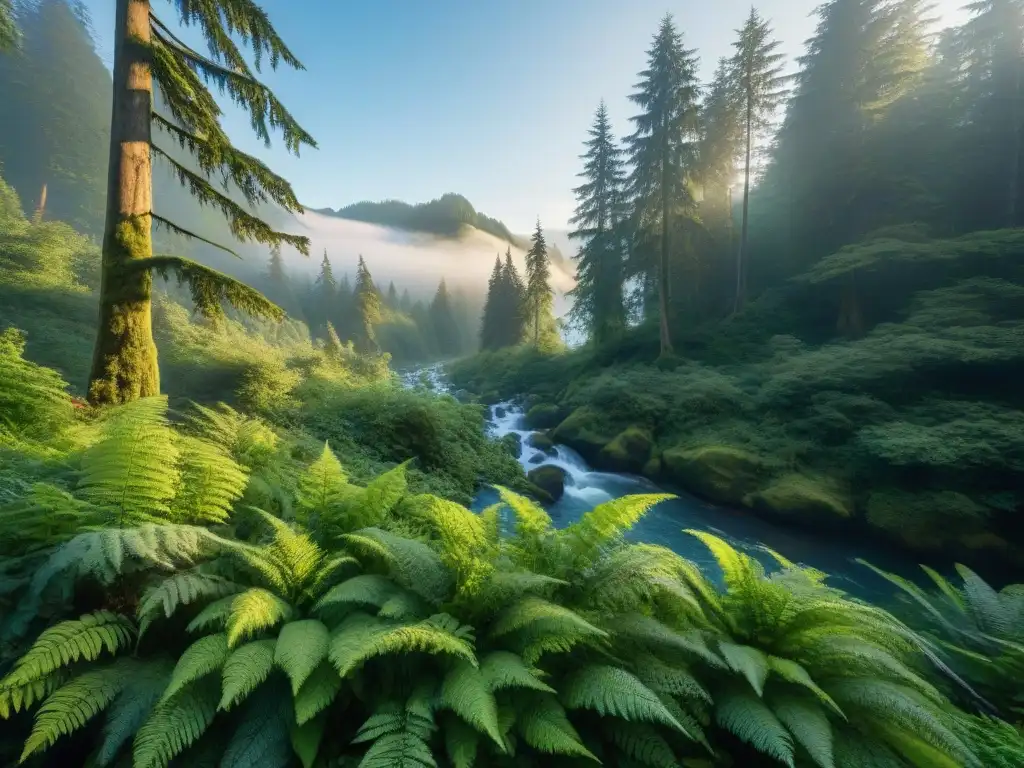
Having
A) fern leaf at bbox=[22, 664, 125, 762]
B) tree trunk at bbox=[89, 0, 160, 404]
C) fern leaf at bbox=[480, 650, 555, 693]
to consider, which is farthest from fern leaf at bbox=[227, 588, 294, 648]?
tree trunk at bbox=[89, 0, 160, 404]

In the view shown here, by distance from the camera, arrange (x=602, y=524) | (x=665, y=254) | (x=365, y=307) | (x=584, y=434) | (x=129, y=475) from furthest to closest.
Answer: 1. (x=365, y=307)
2. (x=665, y=254)
3. (x=584, y=434)
4. (x=602, y=524)
5. (x=129, y=475)

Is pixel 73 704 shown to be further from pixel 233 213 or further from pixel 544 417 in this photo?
pixel 544 417

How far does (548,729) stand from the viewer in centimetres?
194

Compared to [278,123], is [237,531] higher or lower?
lower

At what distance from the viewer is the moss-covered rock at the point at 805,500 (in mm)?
10828

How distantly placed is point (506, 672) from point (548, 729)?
0.99 feet

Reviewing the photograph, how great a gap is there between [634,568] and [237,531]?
3.26 meters

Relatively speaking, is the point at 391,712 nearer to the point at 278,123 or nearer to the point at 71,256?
→ the point at 278,123

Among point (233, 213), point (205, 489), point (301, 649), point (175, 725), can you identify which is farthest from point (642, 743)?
point (233, 213)

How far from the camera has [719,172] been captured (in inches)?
984

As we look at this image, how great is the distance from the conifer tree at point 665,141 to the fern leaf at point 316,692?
2176 cm

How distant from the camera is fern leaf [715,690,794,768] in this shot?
6.61 ft

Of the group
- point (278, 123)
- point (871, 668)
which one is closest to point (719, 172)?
point (278, 123)

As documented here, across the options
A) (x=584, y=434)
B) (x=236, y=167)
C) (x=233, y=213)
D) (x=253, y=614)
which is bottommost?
(x=584, y=434)
